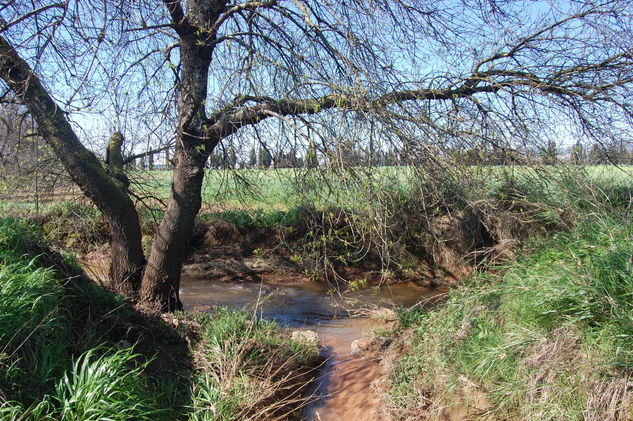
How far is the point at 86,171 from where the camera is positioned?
20.1 feet

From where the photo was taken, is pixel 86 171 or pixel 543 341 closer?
pixel 543 341

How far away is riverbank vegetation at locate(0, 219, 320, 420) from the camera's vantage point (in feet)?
12.5

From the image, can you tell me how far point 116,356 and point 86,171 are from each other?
2.91 meters

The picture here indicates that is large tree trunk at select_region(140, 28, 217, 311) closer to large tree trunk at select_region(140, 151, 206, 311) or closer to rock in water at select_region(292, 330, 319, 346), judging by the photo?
large tree trunk at select_region(140, 151, 206, 311)

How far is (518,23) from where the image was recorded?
6660mm

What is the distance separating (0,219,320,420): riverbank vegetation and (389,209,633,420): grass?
58.9 inches

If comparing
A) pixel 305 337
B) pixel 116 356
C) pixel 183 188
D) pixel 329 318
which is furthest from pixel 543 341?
pixel 183 188

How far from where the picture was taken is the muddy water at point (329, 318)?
5.30 m

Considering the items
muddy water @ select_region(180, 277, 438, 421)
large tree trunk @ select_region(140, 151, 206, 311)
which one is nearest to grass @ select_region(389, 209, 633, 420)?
muddy water @ select_region(180, 277, 438, 421)

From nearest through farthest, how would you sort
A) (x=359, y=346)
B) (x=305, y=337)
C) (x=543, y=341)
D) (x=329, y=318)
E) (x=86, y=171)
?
(x=543, y=341) → (x=86, y=171) → (x=359, y=346) → (x=305, y=337) → (x=329, y=318)

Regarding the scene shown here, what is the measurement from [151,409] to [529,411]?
3344 millimetres

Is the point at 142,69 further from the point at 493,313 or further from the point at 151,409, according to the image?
the point at 493,313

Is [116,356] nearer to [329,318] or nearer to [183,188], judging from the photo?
[183,188]

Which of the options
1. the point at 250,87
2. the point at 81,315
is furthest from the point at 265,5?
the point at 81,315
